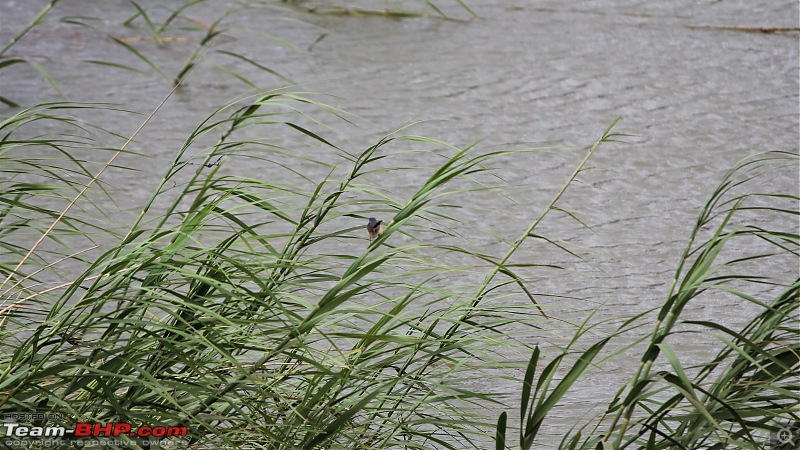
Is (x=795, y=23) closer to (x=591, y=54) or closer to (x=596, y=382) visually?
(x=591, y=54)

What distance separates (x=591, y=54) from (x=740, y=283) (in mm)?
1411

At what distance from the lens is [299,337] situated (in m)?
1.31

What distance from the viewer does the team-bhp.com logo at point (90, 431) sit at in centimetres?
131

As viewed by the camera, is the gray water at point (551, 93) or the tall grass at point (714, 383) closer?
the tall grass at point (714, 383)

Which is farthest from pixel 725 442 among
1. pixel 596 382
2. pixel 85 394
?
pixel 85 394

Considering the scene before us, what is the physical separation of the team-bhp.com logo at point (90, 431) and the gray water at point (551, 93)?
42.4 inches

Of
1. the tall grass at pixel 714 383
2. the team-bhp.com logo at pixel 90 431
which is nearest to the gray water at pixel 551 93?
the tall grass at pixel 714 383

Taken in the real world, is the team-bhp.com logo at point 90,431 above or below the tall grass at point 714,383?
below

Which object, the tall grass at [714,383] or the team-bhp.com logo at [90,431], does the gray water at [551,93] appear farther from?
the team-bhp.com logo at [90,431]

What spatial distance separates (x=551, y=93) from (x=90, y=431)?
2.32 metres

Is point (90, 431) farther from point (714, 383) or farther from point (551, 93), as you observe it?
point (551, 93)

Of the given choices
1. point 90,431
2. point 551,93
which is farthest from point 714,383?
point 551,93

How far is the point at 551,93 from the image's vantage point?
336 centimetres

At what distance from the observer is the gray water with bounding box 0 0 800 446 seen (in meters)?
2.62
